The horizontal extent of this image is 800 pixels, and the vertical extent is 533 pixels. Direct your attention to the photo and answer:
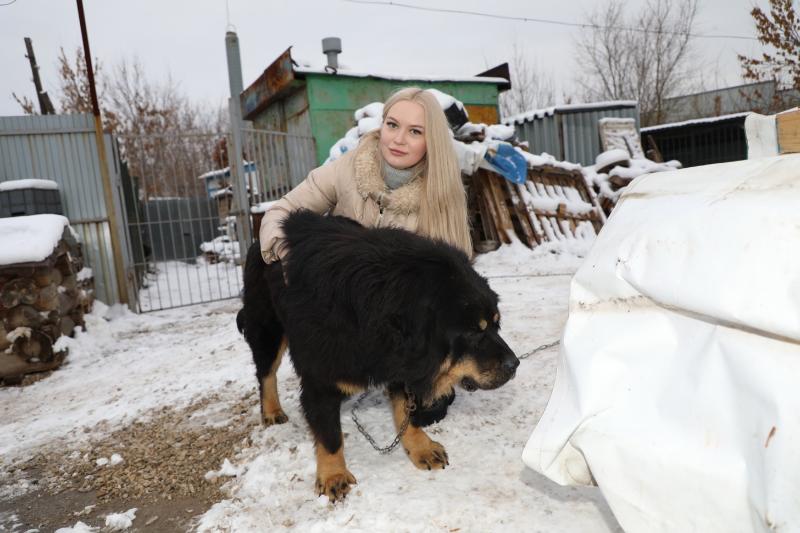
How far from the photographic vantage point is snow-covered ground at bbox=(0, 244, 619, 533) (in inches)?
78.2

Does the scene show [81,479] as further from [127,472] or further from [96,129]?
[96,129]

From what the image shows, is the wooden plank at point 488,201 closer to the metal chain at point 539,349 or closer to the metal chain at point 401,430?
the metal chain at point 539,349

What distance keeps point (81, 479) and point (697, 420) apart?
2.97 meters

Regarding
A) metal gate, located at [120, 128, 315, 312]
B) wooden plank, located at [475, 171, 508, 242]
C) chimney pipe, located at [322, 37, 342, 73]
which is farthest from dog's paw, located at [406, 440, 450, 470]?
chimney pipe, located at [322, 37, 342, 73]

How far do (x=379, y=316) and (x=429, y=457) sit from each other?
85 cm

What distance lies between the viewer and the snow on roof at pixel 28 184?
21.0 feet

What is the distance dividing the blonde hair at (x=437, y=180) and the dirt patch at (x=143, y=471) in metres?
1.64

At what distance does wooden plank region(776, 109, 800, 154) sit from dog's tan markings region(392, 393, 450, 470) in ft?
6.09

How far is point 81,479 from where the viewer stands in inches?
106

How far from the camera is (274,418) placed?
298 cm

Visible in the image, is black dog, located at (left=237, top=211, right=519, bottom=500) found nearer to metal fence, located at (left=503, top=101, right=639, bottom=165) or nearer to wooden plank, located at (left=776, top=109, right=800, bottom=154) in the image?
wooden plank, located at (left=776, top=109, right=800, bottom=154)

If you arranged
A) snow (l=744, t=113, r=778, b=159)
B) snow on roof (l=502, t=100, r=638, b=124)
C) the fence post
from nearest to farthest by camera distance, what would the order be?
snow (l=744, t=113, r=778, b=159), the fence post, snow on roof (l=502, t=100, r=638, b=124)

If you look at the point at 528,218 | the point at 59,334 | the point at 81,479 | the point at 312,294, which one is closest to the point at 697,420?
the point at 312,294

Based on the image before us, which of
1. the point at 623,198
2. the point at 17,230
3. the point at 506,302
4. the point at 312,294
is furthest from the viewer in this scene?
the point at 506,302
